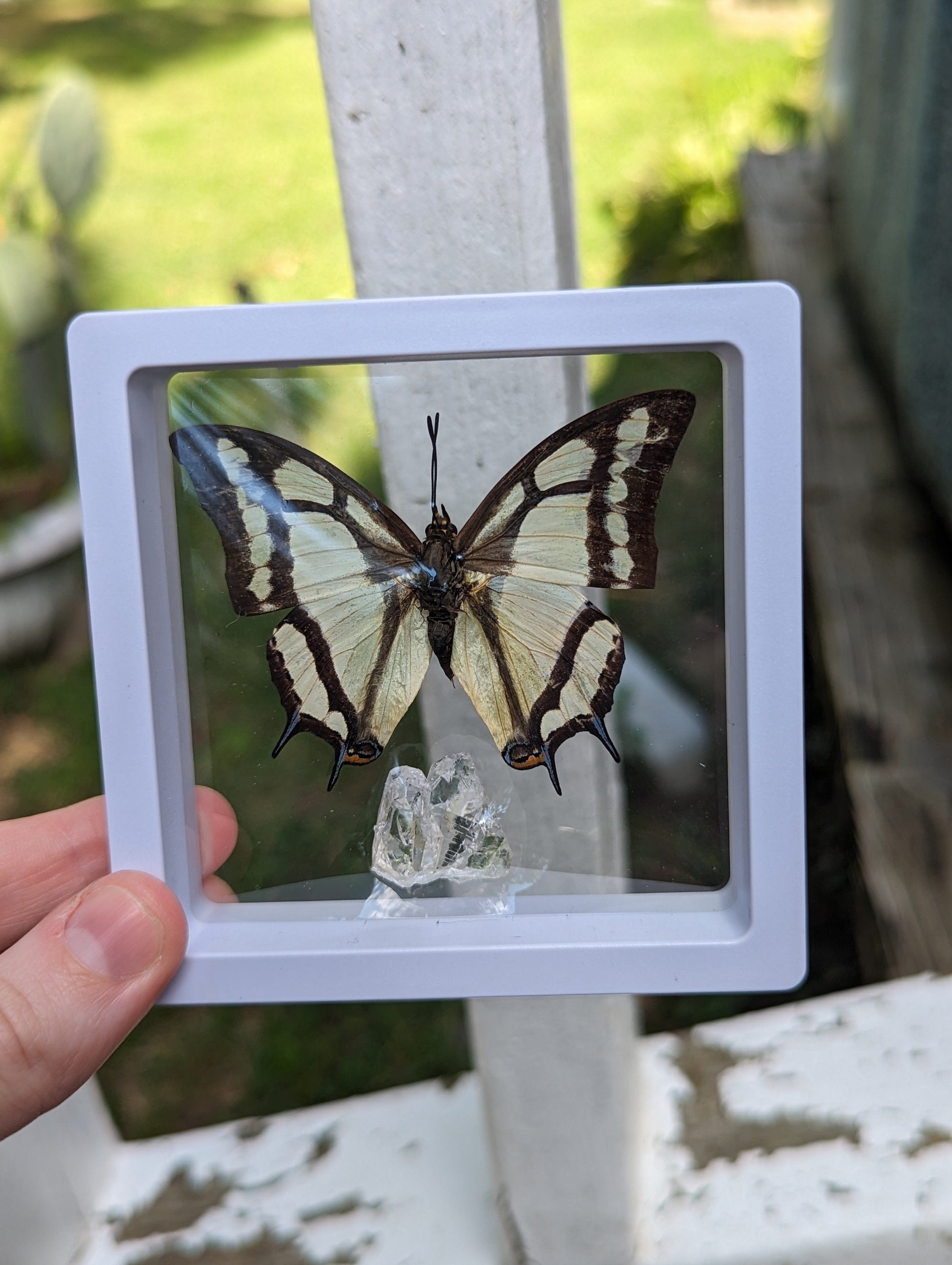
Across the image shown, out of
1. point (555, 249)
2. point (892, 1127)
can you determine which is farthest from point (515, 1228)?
point (555, 249)

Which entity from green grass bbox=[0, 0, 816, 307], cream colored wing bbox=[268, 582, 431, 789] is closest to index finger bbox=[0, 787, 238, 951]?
cream colored wing bbox=[268, 582, 431, 789]

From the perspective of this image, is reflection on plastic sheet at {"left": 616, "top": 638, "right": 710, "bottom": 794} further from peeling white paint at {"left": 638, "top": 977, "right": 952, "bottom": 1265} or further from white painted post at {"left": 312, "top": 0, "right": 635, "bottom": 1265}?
peeling white paint at {"left": 638, "top": 977, "right": 952, "bottom": 1265}

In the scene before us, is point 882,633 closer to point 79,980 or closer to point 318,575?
point 318,575

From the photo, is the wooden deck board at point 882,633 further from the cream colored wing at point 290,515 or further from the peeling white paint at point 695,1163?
the cream colored wing at point 290,515

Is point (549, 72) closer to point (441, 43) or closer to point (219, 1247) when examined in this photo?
point (441, 43)

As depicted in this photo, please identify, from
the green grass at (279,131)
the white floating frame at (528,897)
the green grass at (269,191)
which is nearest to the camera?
the white floating frame at (528,897)

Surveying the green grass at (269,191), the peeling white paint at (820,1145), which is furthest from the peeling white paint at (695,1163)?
the green grass at (269,191)

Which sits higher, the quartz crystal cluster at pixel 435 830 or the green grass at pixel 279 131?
the green grass at pixel 279 131

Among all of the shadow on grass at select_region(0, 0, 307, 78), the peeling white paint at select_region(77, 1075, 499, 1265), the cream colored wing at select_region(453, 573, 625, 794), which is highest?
the shadow on grass at select_region(0, 0, 307, 78)
